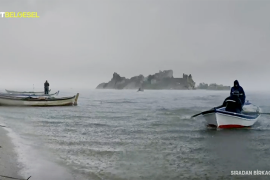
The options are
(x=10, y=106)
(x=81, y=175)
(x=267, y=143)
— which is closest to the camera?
(x=81, y=175)

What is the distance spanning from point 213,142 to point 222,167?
5104mm

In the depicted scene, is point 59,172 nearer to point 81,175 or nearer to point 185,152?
point 81,175

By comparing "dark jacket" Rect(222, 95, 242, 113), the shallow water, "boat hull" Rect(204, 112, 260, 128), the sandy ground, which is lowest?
the shallow water

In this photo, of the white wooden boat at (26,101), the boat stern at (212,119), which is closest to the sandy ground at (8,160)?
the boat stern at (212,119)

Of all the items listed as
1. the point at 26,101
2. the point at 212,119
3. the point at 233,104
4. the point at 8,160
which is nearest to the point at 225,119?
the point at 212,119

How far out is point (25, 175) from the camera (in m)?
7.93

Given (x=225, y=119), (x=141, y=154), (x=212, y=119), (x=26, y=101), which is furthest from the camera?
(x=26, y=101)

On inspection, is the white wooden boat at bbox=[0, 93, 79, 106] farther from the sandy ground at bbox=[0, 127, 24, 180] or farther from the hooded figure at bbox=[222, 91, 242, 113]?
the hooded figure at bbox=[222, 91, 242, 113]

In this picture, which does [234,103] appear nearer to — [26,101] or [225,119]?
[225,119]

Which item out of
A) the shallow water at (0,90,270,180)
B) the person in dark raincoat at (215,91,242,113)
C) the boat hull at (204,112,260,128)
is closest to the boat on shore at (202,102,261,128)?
the boat hull at (204,112,260,128)

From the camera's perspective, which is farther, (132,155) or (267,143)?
(267,143)

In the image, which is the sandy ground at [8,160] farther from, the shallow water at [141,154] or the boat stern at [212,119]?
the boat stern at [212,119]

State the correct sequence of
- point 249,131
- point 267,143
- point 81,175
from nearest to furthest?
point 81,175, point 267,143, point 249,131

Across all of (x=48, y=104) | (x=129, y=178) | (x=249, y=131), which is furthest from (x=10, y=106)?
(x=129, y=178)
